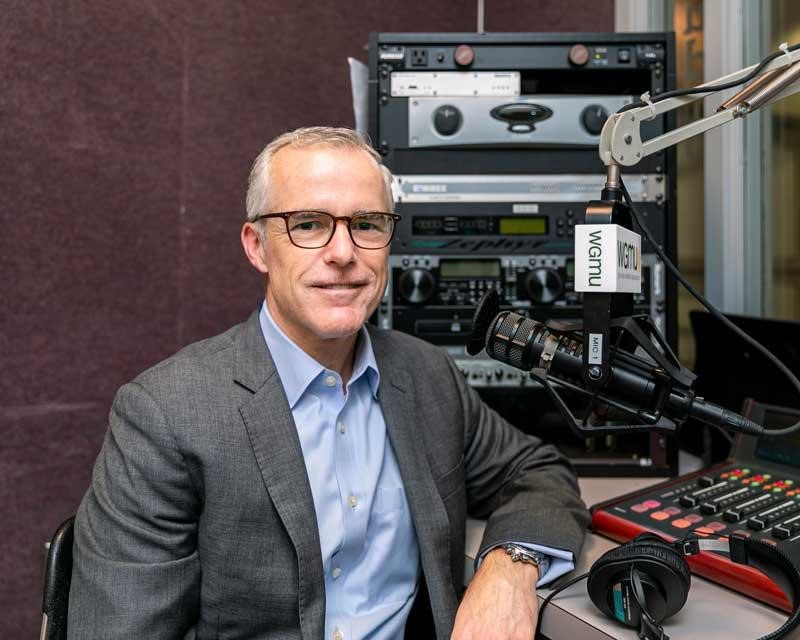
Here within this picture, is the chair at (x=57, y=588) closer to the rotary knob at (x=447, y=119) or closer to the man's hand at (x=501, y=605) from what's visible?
the man's hand at (x=501, y=605)

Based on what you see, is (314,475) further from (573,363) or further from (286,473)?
(573,363)

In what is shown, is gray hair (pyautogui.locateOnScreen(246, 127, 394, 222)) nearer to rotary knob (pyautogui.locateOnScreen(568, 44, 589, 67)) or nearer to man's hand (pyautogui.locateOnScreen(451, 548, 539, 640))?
rotary knob (pyautogui.locateOnScreen(568, 44, 589, 67))

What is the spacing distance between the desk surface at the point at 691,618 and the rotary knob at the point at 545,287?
480 millimetres

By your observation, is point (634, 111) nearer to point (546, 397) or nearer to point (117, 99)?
point (546, 397)

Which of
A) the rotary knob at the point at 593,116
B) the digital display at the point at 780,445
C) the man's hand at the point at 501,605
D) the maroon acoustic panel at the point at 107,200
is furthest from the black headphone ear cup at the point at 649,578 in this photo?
the maroon acoustic panel at the point at 107,200

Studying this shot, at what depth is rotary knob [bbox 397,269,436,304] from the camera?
126 centimetres

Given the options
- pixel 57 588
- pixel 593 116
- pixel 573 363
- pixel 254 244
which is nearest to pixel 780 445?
pixel 573 363

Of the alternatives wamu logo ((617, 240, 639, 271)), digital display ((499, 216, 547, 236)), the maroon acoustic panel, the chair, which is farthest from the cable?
the maroon acoustic panel

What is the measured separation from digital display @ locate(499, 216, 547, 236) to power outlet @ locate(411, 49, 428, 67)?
0.31 metres

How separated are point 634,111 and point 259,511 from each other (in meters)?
0.63

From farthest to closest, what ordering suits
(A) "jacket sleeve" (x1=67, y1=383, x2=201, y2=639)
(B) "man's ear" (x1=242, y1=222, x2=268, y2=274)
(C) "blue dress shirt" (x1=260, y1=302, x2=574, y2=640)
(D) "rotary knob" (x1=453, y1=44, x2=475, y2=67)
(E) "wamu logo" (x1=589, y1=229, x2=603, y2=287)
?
(D) "rotary knob" (x1=453, y1=44, x2=475, y2=67), (B) "man's ear" (x1=242, y1=222, x2=268, y2=274), (C) "blue dress shirt" (x1=260, y1=302, x2=574, y2=640), (A) "jacket sleeve" (x1=67, y1=383, x2=201, y2=639), (E) "wamu logo" (x1=589, y1=229, x2=603, y2=287)

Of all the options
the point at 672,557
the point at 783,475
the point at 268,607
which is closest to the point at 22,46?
the point at 268,607

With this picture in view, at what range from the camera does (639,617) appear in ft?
2.41

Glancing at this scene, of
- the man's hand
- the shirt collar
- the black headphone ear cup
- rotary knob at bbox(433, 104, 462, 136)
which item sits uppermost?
rotary knob at bbox(433, 104, 462, 136)
